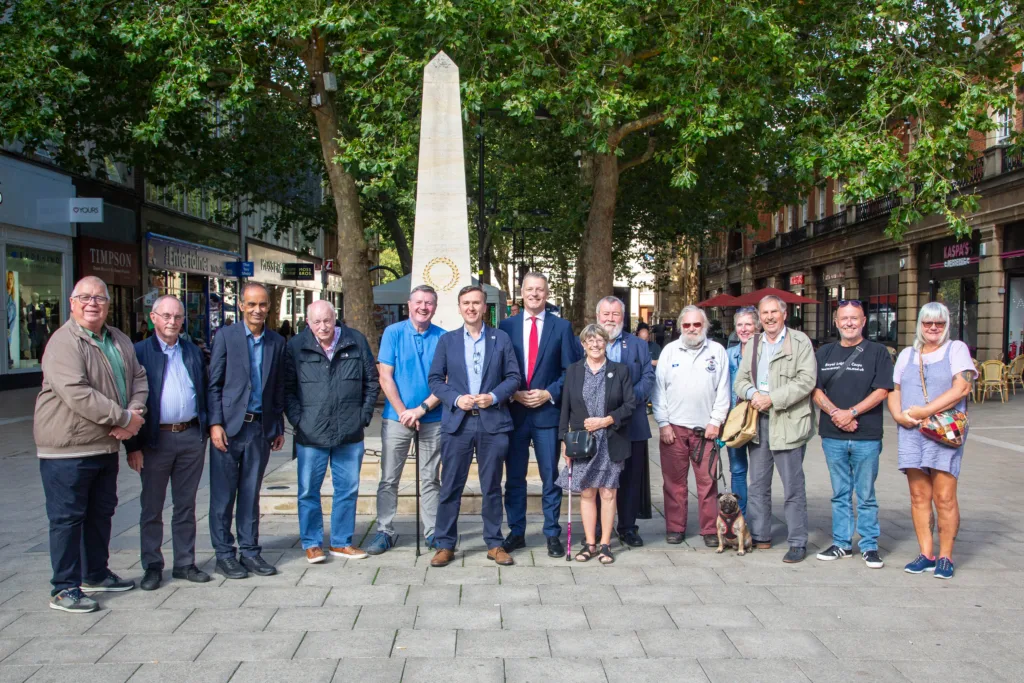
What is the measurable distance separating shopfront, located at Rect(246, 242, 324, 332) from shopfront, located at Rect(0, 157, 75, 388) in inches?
693

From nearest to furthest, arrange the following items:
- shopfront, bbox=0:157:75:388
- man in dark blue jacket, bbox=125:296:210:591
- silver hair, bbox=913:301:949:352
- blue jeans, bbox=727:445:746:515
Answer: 1. man in dark blue jacket, bbox=125:296:210:591
2. silver hair, bbox=913:301:949:352
3. blue jeans, bbox=727:445:746:515
4. shopfront, bbox=0:157:75:388

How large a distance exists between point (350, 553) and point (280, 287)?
44.1 meters

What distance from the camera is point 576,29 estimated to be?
15773 millimetres

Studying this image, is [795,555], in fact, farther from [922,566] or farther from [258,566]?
[258,566]

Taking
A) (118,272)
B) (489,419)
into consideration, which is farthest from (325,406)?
(118,272)

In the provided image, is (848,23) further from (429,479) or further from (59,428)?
(59,428)

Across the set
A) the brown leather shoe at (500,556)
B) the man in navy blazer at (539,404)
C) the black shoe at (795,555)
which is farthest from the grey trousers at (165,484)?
the black shoe at (795,555)

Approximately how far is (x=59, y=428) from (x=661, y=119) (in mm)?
15520

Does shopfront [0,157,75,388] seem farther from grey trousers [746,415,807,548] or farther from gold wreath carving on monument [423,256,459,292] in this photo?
grey trousers [746,415,807,548]

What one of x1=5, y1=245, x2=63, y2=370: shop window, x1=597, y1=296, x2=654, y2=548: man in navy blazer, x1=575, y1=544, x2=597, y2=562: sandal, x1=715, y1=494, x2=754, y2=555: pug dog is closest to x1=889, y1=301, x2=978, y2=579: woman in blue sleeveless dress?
x1=715, y1=494, x2=754, y2=555: pug dog

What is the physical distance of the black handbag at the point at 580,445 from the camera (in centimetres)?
626

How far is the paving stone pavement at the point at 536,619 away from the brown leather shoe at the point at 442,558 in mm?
96

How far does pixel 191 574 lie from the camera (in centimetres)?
584

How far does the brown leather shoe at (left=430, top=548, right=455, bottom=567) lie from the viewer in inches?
243
